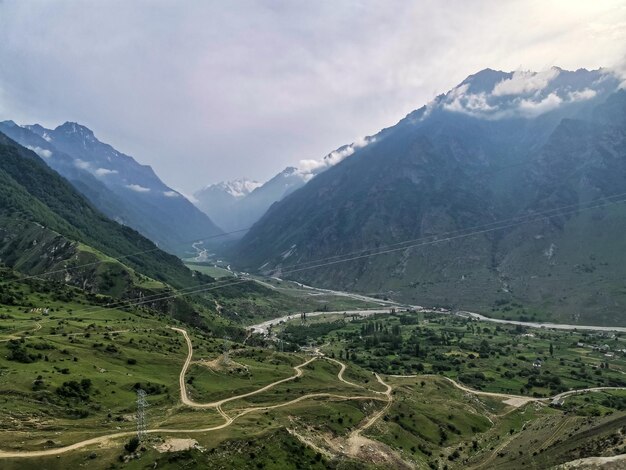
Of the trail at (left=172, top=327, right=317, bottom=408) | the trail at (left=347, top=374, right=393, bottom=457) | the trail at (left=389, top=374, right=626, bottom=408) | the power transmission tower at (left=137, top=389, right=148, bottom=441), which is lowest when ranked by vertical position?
the trail at (left=389, top=374, right=626, bottom=408)

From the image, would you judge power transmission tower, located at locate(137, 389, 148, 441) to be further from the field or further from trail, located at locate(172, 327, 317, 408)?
trail, located at locate(172, 327, 317, 408)

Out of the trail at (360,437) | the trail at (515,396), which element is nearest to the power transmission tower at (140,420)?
the trail at (360,437)

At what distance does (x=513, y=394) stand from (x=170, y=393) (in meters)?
122

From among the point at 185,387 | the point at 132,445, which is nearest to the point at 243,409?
the point at 185,387

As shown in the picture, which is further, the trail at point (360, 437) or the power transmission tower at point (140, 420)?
the trail at point (360, 437)

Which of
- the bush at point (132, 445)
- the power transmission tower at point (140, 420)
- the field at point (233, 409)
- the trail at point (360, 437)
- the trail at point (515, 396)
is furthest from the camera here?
the trail at point (515, 396)

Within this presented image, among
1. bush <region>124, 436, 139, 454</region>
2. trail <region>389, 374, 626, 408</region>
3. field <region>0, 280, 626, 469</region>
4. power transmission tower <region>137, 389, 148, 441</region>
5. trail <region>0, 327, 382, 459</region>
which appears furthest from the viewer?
trail <region>389, 374, 626, 408</region>

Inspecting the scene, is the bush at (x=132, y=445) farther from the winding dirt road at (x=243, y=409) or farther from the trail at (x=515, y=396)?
the trail at (x=515, y=396)

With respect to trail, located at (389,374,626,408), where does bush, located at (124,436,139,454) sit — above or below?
above

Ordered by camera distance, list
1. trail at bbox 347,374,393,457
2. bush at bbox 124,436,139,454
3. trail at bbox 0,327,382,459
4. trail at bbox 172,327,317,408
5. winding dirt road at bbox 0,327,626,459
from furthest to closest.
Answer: trail at bbox 172,327,317,408 < trail at bbox 347,374,393,457 < bush at bbox 124,436,139,454 < winding dirt road at bbox 0,327,626,459 < trail at bbox 0,327,382,459

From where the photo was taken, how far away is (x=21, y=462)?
66125mm

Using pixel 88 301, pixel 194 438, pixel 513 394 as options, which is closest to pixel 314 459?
pixel 194 438

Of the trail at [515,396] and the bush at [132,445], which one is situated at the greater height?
the bush at [132,445]

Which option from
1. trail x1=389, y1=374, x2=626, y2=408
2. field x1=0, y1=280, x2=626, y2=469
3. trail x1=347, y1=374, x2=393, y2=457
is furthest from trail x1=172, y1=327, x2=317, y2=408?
trail x1=389, y1=374, x2=626, y2=408
